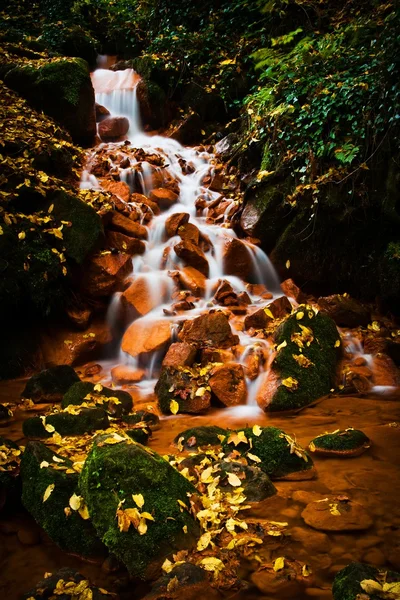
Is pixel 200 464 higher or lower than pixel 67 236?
lower

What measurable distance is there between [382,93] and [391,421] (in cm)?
501

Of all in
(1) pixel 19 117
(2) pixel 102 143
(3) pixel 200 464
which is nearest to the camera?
(3) pixel 200 464

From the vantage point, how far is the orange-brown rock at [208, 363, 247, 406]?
547 cm

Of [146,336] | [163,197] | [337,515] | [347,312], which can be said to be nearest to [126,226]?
[163,197]

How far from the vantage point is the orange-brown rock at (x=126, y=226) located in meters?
8.71

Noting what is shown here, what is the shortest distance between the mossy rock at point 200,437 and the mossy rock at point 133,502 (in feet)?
3.63

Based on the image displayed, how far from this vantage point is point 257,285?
8.62 meters

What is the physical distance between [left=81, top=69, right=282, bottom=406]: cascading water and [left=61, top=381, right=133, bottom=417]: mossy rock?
1.12 m

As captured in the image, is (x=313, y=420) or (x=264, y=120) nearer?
(x=313, y=420)

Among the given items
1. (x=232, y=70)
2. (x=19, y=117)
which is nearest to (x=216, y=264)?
(x=19, y=117)

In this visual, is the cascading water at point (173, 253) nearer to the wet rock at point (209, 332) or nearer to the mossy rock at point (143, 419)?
the wet rock at point (209, 332)

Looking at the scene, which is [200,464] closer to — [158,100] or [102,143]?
[102,143]

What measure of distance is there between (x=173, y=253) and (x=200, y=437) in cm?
525

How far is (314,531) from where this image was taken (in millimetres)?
2734
